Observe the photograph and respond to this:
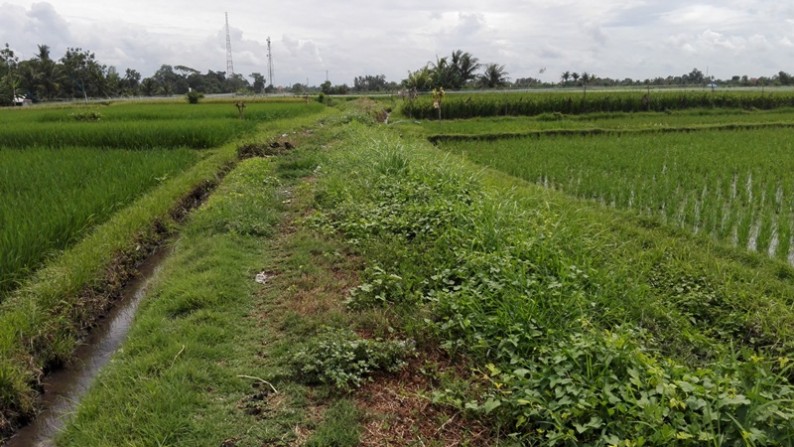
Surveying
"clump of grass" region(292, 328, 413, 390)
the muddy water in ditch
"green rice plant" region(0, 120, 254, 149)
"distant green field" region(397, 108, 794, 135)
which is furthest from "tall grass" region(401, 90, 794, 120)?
"clump of grass" region(292, 328, 413, 390)

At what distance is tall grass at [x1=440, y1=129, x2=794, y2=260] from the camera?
6.28 metres

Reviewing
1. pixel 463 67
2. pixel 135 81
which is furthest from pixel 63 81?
pixel 463 67

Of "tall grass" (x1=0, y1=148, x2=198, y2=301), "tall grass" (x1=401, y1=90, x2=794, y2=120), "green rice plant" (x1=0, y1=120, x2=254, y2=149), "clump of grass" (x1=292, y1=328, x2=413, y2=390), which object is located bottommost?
"clump of grass" (x1=292, y1=328, x2=413, y2=390)

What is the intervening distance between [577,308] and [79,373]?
357cm

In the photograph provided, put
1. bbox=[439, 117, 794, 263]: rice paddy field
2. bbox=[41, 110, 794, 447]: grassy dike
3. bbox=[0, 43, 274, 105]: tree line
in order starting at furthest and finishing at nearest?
bbox=[0, 43, 274, 105]: tree line, bbox=[439, 117, 794, 263]: rice paddy field, bbox=[41, 110, 794, 447]: grassy dike

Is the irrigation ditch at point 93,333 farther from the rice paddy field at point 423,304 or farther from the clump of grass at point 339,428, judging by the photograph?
the clump of grass at point 339,428

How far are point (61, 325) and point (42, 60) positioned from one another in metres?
54.6

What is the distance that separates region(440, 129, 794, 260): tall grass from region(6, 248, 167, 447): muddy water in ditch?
6.31m

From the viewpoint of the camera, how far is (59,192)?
5977mm

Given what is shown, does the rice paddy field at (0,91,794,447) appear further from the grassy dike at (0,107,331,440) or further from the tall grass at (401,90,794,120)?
the tall grass at (401,90,794,120)

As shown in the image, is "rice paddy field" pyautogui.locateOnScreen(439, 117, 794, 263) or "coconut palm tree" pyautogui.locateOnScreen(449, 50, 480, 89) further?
"coconut palm tree" pyautogui.locateOnScreen(449, 50, 480, 89)

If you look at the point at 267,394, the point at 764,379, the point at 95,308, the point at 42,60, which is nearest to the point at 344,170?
the point at 95,308

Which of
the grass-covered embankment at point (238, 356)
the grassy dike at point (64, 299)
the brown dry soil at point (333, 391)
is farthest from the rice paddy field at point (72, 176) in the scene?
the brown dry soil at point (333, 391)

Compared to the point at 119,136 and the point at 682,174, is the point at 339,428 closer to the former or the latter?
the point at 682,174
